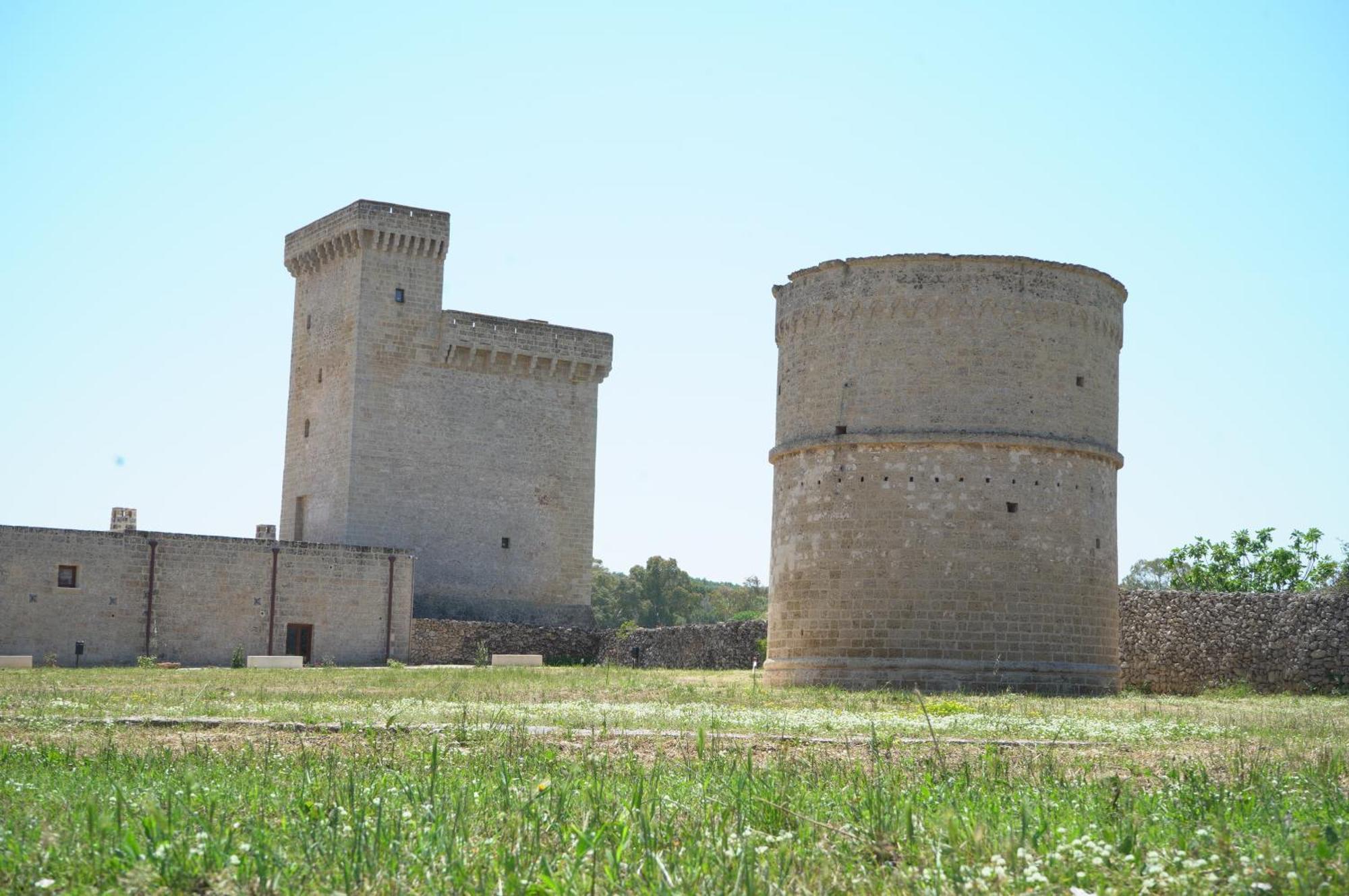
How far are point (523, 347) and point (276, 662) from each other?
1403 cm

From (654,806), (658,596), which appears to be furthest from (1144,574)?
(654,806)

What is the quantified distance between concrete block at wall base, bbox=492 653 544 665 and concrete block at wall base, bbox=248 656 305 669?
16.2 ft

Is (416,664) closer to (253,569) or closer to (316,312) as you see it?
(253,569)

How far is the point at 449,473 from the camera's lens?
40.1 metres

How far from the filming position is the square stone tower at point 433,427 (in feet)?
128

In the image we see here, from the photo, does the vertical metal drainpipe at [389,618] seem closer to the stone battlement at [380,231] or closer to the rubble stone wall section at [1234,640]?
the stone battlement at [380,231]

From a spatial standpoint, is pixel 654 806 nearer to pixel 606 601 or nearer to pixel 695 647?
pixel 695 647

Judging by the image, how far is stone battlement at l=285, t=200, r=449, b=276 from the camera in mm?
39188

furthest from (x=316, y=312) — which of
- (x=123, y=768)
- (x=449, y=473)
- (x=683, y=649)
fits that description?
(x=123, y=768)

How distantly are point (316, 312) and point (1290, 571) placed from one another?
3112cm

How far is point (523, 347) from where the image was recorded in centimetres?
4162

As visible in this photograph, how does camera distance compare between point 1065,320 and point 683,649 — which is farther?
point 683,649

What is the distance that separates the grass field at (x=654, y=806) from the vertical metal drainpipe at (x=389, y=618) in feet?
73.3

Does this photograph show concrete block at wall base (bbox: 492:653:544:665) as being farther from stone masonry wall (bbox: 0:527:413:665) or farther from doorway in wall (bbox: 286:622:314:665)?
doorway in wall (bbox: 286:622:314:665)
